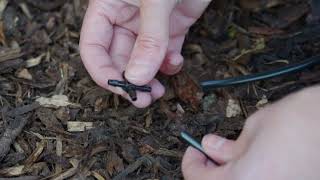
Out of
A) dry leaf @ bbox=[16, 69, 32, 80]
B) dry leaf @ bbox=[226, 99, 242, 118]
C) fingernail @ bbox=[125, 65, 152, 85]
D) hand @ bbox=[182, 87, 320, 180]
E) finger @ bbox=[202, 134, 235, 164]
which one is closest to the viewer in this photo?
hand @ bbox=[182, 87, 320, 180]

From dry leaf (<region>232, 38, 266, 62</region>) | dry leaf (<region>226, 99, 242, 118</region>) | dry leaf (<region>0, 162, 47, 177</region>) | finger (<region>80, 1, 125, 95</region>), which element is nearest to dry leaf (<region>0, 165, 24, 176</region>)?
dry leaf (<region>0, 162, 47, 177</region>)

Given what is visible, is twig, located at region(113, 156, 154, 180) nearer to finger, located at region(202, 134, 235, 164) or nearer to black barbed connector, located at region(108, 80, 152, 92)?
black barbed connector, located at region(108, 80, 152, 92)

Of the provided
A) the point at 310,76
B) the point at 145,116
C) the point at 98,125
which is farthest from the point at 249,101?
the point at 98,125

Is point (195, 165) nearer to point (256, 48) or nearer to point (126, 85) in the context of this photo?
point (126, 85)

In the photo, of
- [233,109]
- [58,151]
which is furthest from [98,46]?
[233,109]

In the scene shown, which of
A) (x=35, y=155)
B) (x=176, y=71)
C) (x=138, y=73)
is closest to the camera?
(x=138, y=73)

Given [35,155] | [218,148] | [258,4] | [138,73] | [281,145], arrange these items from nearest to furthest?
[281,145], [218,148], [138,73], [35,155], [258,4]

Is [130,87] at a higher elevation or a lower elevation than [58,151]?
higher

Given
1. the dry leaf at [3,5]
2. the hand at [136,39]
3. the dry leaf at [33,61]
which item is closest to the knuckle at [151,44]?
the hand at [136,39]
